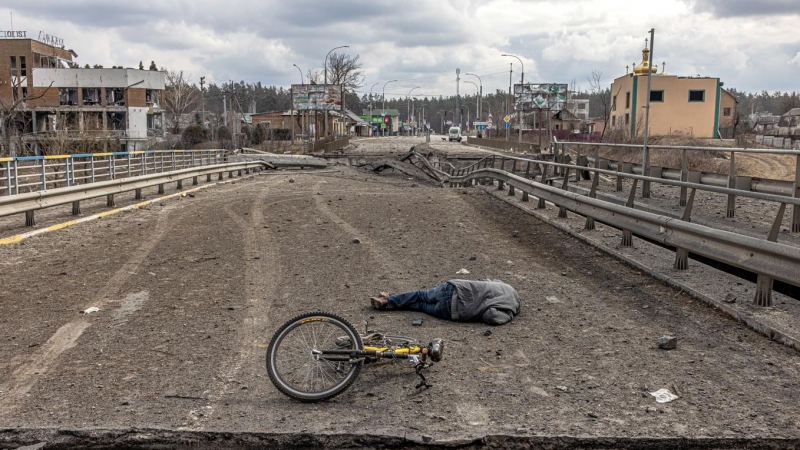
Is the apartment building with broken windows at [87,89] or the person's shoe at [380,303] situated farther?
the apartment building with broken windows at [87,89]

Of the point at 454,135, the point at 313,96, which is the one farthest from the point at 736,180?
the point at 454,135

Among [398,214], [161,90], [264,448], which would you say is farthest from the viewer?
[161,90]

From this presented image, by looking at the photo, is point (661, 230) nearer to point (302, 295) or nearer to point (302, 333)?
point (302, 295)

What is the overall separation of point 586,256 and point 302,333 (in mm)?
5803

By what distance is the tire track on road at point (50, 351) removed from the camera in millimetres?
4863

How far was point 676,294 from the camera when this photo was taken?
7.66 meters

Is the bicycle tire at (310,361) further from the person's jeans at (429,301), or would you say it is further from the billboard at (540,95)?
the billboard at (540,95)

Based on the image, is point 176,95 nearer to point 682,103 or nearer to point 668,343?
point 682,103

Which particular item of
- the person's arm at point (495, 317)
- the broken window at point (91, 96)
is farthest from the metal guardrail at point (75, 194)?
the broken window at point (91, 96)

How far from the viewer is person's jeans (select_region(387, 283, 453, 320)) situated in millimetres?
6863

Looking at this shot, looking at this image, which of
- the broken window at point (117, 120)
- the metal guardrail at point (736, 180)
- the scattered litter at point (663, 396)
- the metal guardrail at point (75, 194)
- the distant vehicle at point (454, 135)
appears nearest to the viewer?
the scattered litter at point (663, 396)

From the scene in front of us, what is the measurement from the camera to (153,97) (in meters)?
98.9

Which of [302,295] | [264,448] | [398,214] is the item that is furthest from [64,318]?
[398,214]

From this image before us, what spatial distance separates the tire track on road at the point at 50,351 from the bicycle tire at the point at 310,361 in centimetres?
165
